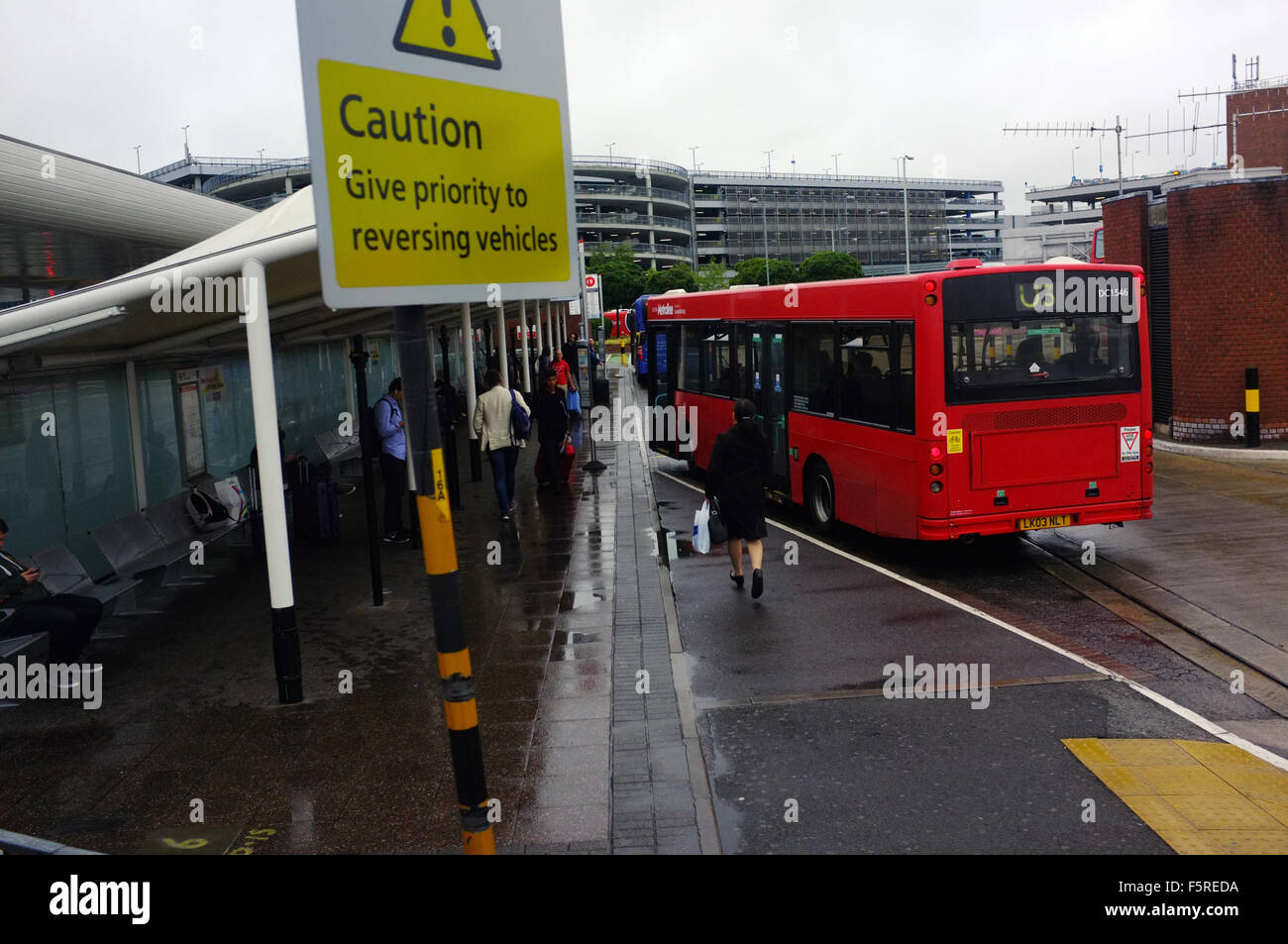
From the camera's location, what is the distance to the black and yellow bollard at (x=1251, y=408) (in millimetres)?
19719

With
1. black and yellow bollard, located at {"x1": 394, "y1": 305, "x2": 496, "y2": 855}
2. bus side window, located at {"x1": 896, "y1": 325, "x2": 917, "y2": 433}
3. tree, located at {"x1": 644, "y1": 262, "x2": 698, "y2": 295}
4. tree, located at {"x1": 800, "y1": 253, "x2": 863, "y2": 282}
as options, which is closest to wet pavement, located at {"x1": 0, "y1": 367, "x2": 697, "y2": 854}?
black and yellow bollard, located at {"x1": 394, "y1": 305, "x2": 496, "y2": 855}

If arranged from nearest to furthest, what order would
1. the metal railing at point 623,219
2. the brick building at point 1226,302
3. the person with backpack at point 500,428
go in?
1. the person with backpack at point 500,428
2. the brick building at point 1226,302
3. the metal railing at point 623,219

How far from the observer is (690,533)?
14867 mm

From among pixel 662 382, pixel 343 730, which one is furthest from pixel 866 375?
pixel 662 382

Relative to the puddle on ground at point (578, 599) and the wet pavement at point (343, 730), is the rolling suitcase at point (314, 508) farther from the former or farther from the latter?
the puddle on ground at point (578, 599)

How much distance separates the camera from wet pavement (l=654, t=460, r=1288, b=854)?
19.4ft

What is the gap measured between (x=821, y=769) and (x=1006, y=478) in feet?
18.9

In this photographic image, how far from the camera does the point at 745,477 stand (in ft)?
35.9

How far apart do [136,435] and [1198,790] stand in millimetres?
10841

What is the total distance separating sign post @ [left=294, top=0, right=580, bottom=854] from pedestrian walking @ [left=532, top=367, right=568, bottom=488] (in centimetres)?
1387

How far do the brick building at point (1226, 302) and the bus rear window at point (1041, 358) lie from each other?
33.0 feet

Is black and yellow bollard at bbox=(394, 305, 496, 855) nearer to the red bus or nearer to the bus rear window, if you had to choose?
the red bus

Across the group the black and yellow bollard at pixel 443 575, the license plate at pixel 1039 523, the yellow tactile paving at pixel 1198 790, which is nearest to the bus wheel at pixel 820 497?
the license plate at pixel 1039 523

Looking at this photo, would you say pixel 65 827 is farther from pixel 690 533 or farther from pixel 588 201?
pixel 588 201
